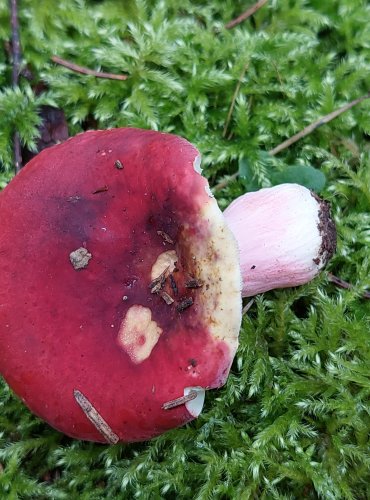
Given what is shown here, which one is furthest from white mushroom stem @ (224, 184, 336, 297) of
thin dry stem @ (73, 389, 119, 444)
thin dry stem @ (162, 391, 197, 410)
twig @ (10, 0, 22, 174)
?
twig @ (10, 0, 22, 174)

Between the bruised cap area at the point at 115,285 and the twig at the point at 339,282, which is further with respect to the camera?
the twig at the point at 339,282

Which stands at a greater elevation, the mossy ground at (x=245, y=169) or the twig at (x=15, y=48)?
the twig at (x=15, y=48)

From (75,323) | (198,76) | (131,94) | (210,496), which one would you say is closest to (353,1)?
(198,76)

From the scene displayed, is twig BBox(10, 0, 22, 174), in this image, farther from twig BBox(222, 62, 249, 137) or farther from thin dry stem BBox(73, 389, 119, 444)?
thin dry stem BBox(73, 389, 119, 444)

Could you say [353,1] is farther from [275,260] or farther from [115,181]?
[115,181]

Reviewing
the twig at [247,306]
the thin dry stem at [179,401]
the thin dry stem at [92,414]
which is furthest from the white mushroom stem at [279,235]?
the thin dry stem at [92,414]

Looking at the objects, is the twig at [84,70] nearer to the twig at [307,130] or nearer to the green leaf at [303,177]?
the twig at [307,130]
